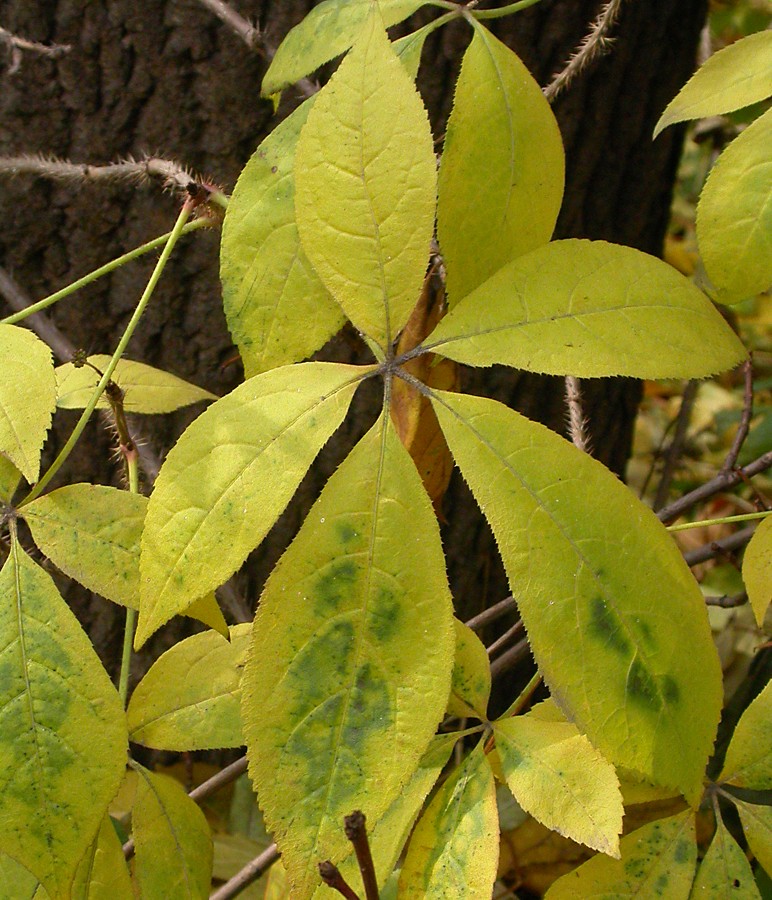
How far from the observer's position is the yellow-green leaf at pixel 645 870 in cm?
74

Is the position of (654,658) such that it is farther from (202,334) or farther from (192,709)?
(202,334)

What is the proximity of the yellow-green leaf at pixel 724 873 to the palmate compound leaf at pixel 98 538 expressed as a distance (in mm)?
424

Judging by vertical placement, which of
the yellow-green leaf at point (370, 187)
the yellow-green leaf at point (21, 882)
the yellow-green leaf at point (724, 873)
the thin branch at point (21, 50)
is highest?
the thin branch at point (21, 50)

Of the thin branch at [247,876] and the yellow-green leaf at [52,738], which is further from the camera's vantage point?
the thin branch at [247,876]

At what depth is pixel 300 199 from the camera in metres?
0.69

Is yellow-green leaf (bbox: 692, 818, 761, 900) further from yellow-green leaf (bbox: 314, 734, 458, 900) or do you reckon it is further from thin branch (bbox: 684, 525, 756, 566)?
thin branch (bbox: 684, 525, 756, 566)

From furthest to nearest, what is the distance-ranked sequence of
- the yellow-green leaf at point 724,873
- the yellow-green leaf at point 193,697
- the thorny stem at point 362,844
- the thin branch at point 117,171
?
1. the thin branch at point 117,171
2. the yellow-green leaf at point 193,697
3. the yellow-green leaf at point 724,873
4. the thorny stem at point 362,844

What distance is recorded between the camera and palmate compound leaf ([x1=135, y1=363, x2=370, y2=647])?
61cm

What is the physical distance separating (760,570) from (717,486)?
394 millimetres

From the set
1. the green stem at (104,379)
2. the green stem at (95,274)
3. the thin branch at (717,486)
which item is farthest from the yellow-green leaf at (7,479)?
the thin branch at (717,486)

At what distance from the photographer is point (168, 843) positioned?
81cm

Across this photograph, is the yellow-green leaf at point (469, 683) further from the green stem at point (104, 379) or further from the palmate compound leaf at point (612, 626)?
the green stem at point (104, 379)

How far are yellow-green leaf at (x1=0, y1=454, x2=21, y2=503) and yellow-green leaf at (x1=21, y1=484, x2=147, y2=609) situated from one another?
0.02 m

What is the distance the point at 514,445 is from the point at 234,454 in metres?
0.19
